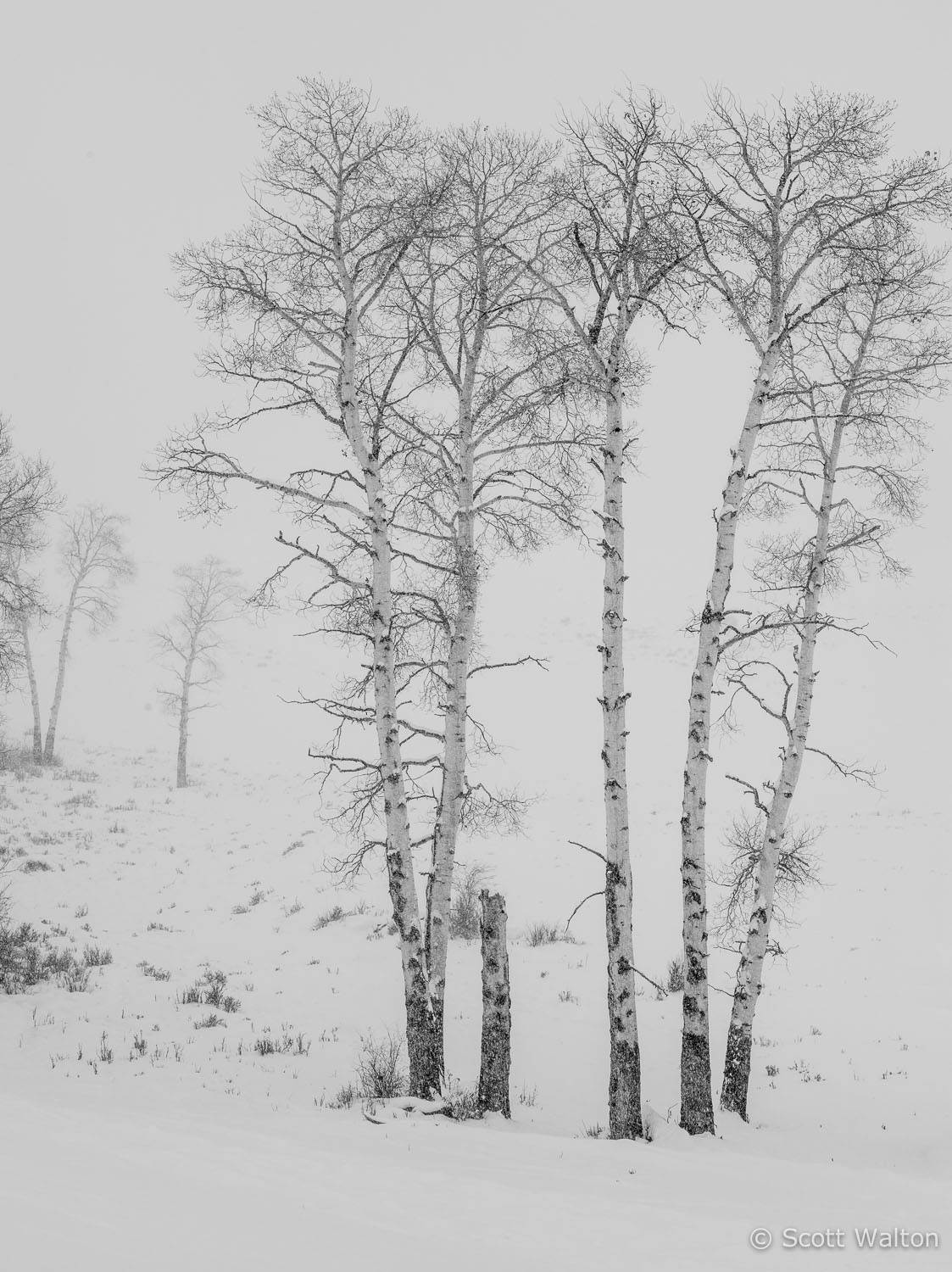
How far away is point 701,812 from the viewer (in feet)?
22.9

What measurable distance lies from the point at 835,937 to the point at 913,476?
29.2ft

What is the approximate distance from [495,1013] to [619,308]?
6.51m

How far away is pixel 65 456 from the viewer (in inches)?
3738

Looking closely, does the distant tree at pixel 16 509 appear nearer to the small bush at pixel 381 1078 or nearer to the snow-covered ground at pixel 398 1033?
the snow-covered ground at pixel 398 1033

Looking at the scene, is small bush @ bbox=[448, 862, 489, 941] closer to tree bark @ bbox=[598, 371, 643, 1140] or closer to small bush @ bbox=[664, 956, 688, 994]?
small bush @ bbox=[664, 956, 688, 994]

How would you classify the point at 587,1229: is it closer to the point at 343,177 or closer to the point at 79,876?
the point at 343,177

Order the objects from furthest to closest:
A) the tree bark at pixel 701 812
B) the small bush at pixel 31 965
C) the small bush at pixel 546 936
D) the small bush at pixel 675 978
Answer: the small bush at pixel 546 936 → the small bush at pixel 675 978 → the small bush at pixel 31 965 → the tree bark at pixel 701 812

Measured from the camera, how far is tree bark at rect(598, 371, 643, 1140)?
6465 millimetres

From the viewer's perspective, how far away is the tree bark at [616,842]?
21.2 ft

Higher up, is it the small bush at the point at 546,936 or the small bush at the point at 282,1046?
the small bush at the point at 546,936

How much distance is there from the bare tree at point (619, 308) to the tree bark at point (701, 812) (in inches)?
21.2

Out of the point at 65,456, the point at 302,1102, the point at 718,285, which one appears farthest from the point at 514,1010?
the point at 65,456

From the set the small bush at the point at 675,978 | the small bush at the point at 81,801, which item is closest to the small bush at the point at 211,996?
the small bush at the point at 675,978

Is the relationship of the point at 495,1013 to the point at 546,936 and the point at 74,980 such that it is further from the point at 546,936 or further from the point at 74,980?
the point at 546,936
